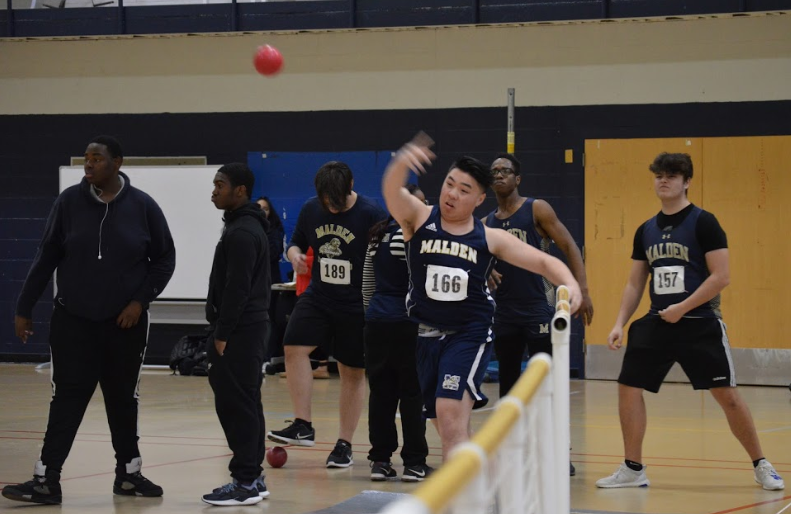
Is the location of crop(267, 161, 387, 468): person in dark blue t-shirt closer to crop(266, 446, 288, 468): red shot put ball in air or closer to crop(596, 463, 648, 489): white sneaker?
crop(266, 446, 288, 468): red shot put ball in air

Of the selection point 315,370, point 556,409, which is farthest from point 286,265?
point 556,409

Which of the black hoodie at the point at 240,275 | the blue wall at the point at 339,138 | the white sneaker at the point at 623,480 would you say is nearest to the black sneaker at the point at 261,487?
the black hoodie at the point at 240,275

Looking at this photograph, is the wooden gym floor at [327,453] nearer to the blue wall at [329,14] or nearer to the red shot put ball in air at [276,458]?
the red shot put ball in air at [276,458]

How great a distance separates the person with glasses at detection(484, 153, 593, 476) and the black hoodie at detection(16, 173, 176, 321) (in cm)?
214

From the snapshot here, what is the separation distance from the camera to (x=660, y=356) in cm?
666

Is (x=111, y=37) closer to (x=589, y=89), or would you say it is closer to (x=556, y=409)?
(x=589, y=89)

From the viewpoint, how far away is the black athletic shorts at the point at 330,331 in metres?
7.32

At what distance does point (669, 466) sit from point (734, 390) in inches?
45.6

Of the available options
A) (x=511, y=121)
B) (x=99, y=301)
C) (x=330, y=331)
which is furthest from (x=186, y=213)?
(x=99, y=301)

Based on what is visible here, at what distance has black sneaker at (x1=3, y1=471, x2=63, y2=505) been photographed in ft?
19.5

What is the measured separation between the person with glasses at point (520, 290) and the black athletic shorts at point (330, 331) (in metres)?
0.91

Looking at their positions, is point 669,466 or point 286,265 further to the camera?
point 286,265

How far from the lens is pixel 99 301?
6188mm

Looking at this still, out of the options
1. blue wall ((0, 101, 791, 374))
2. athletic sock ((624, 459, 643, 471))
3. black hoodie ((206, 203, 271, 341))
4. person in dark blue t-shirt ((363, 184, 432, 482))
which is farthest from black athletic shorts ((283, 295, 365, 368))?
blue wall ((0, 101, 791, 374))
